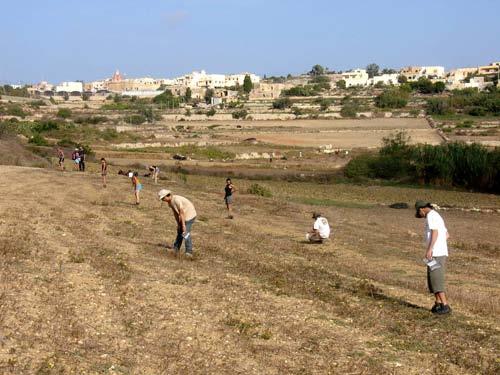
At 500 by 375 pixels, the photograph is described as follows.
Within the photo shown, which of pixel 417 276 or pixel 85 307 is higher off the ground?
pixel 85 307

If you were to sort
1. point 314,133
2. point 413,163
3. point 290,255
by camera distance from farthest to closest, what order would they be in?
1. point 314,133
2. point 413,163
3. point 290,255

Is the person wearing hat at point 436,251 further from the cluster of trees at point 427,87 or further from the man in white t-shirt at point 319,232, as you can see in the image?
the cluster of trees at point 427,87

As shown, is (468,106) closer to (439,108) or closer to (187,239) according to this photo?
(439,108)

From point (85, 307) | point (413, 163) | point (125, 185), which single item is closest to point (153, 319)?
point (85, 307)

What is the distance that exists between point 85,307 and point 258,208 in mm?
19171

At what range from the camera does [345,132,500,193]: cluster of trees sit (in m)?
46.8

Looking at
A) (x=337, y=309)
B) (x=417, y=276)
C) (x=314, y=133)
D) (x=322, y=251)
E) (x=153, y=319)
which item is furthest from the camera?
(x=314, y=133)

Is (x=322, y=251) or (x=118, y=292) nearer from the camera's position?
(x=118, y=292)

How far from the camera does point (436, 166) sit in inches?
1937

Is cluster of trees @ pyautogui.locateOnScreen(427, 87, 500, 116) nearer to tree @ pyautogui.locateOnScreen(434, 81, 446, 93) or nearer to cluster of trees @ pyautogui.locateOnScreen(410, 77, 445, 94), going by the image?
tree @ pyautogui.locateOnScreen(434, 81, 446, 93)

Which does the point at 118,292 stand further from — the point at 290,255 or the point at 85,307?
the point at 290,255

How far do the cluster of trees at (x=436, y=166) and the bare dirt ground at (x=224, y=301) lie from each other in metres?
24.6

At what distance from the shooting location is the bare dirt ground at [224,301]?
8.66m

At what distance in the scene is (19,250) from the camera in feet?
47.1
